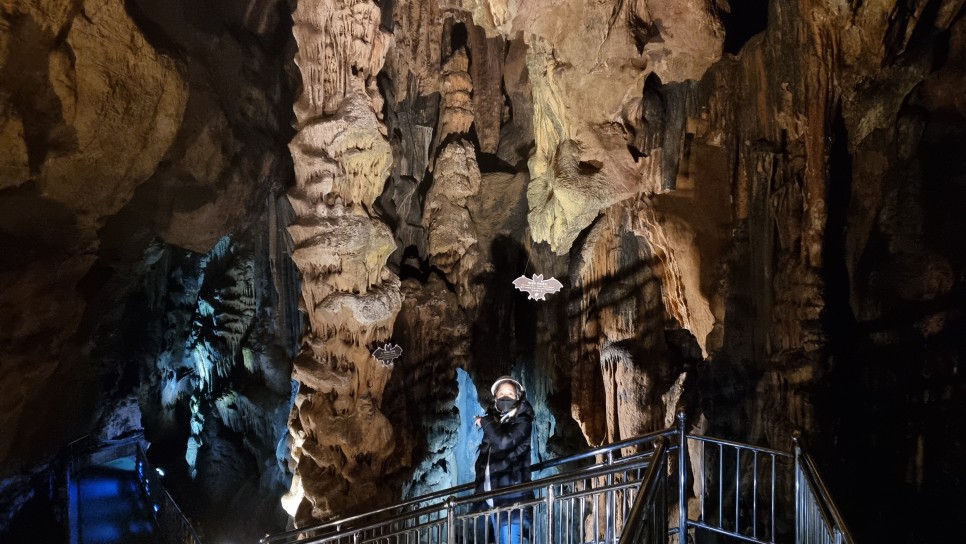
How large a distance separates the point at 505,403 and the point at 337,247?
2146 mm

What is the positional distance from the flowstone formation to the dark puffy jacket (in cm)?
179

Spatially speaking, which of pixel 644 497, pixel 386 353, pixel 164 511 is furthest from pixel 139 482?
pixel 644 497

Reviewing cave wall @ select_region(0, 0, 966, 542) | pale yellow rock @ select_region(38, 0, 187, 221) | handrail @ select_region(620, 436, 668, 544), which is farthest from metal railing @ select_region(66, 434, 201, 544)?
handrail @ select_region(620, 436, 668, 544)

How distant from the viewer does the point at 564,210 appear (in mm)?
5754

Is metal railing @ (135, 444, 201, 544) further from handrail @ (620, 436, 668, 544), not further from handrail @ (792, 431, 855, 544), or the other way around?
handrail @ (792, 431, 855, 544)

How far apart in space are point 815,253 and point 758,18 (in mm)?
2190

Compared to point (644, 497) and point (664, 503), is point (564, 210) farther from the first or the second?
point (644, 497)

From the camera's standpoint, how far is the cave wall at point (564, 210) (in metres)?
5.01

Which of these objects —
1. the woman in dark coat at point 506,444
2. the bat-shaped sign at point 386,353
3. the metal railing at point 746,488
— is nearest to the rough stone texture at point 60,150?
the bat-shaped sign at point 386,353

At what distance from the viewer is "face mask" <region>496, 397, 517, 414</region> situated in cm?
462

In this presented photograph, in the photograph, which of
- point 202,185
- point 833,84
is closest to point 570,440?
point 833,84

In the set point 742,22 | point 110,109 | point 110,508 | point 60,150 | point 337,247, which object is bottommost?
point 110,508

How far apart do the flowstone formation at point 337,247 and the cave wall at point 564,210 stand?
0.03 m

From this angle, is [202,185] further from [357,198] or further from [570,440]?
[570,440]
